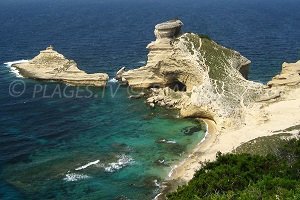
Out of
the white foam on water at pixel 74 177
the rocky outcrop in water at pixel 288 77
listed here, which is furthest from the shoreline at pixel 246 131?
the white foam on water at pixel 74 177

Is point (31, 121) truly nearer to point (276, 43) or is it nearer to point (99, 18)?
point (276, 43)

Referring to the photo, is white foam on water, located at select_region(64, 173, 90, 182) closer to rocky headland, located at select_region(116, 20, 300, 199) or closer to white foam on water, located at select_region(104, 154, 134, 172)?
white foam on water, located at select_region(104, 154, 134, 172)

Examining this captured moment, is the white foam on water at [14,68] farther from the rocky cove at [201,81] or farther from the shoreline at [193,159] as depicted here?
the shoreline at [193,159]

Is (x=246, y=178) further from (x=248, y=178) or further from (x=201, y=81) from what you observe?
(x=201, y=81)

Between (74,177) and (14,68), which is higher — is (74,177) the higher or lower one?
the higher one

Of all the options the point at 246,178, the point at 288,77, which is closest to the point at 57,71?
the point at 288,77

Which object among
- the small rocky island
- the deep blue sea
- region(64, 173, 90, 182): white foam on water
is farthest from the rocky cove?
region(64, 173, 90, 182): white foam on water

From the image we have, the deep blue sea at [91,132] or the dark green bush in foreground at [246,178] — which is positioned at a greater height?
the dark green bush in foreground at [246,178]
